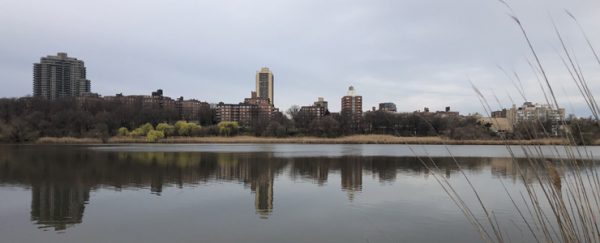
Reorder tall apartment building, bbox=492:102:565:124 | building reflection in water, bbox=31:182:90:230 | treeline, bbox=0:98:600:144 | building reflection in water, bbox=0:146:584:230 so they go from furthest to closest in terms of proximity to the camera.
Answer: treeline, bbox=0:98:600:144 < building reflection in water, bbox=0:146:584:230 < building reflection in water, bbox=31:182:90:230 < tall apartment building, bbox=492:102:565:124

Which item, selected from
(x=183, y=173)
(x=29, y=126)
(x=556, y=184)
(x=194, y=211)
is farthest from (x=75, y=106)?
(x=556, y=184)

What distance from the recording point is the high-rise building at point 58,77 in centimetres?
14512

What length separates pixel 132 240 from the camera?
1035 centimetres

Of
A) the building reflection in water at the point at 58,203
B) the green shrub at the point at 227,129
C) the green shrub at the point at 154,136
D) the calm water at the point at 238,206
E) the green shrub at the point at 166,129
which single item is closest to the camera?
the calm water at the point at 238,206

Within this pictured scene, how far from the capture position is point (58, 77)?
14738 cm

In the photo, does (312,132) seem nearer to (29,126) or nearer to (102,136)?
(102,136)

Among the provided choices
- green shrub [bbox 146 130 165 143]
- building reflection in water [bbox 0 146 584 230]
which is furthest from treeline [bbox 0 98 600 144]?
building reflection in water [bbox 0 146 584 230]

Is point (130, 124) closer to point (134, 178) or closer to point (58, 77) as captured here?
point (134, 178)

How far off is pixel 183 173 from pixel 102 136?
193ft

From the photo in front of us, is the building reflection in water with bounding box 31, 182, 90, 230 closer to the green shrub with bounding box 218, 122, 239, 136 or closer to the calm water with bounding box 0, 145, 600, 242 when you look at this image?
the calm water with bounding box 0, 145, 600, 242

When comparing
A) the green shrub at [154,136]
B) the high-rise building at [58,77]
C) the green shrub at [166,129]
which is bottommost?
the green shrub at [154,136]

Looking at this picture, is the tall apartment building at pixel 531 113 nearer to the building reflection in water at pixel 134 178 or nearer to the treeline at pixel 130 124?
the building reflection in water at pixel 134 178

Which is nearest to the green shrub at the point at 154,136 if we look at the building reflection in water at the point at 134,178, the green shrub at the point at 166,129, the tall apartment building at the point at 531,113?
the green shrub at the point at 166,129

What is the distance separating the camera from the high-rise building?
145 metres
